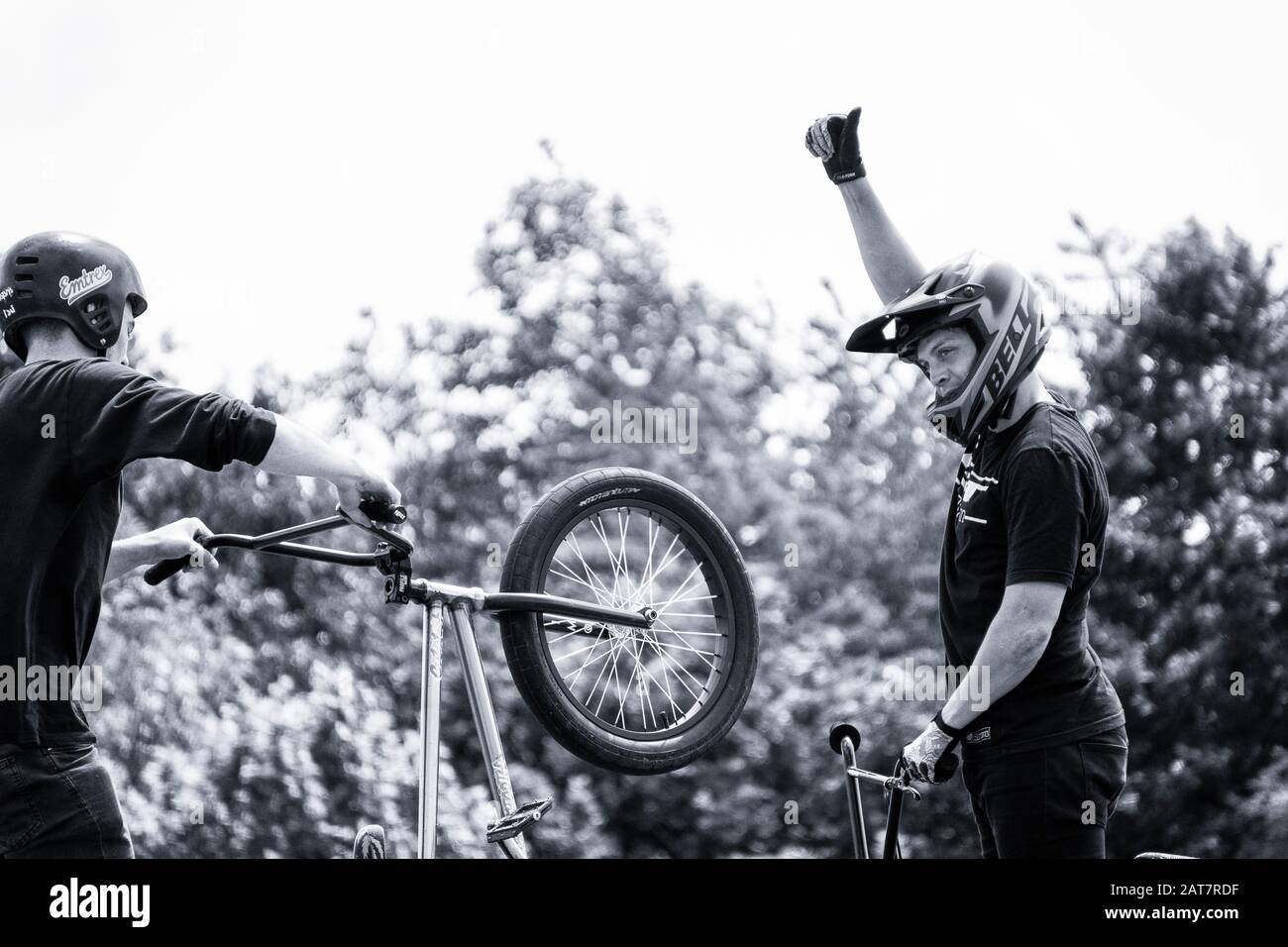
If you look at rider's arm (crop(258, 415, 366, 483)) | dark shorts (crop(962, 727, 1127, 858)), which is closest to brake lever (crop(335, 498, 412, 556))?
rider's arm (crop(258, 415, 366, 483))

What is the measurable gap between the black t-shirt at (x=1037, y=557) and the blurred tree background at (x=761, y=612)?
16.8 ft

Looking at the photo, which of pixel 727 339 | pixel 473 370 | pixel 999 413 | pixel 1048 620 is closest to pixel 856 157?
pixel 999 413

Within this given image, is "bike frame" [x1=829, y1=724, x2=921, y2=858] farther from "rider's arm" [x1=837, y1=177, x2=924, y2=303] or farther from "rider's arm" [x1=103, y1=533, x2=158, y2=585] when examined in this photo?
"rider's arm" [x1=103, y1=533, x2=158, y2=585]

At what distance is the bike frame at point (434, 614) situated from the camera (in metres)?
3.32

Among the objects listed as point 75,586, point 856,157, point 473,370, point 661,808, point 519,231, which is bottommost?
point 661,808

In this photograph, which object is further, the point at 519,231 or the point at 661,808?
the point at 519,231

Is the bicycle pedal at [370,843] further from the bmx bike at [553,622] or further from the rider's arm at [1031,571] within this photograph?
the rider's arm at [1031,571]

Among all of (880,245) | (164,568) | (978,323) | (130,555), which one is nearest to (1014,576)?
(978,323)

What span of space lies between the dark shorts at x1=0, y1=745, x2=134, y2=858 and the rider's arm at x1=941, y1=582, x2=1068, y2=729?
216cm

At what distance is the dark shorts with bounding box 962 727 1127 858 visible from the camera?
3.32m

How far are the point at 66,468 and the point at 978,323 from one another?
2.38 metres

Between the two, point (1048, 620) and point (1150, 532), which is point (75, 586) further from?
point (1150, 532)
